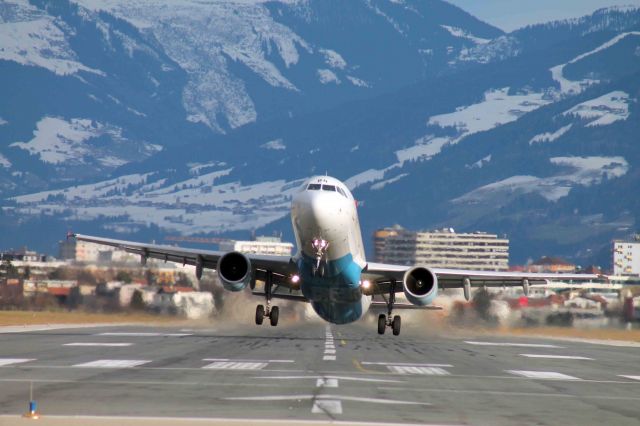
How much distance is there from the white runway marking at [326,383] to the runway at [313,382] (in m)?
0.15

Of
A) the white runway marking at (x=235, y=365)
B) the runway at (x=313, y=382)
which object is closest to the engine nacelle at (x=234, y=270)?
the white runway marking at (x=235, y=365)

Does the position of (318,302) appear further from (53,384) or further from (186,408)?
(186,408)

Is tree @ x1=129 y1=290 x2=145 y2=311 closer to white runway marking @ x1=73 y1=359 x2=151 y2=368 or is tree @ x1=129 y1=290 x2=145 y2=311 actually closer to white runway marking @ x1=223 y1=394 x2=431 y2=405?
white runway marking @ x1=73 y1=359 x2=151 y2=368

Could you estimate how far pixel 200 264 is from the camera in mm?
63500

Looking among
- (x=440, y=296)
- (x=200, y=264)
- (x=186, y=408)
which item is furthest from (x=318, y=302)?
(x=440, y=296)

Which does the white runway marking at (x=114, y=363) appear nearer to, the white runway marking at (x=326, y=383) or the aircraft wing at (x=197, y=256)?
the aircraft wing at (x=197, y=256)

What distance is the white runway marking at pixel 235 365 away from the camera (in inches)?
2281

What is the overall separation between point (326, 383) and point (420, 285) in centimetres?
1248

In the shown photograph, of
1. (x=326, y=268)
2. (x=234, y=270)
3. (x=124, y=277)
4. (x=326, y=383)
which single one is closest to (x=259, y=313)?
(x=234, y=270)

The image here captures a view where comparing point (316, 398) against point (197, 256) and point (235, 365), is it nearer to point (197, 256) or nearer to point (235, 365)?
point (235, 365)

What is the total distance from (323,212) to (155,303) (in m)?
71.0

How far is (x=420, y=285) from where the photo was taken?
61188 millimetres

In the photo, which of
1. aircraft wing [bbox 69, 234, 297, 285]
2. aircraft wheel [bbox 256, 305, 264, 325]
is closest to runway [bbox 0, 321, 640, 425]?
aircraft wheel [bbox 256, 305, 264, 325]

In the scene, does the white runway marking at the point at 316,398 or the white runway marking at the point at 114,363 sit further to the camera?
the white runway marking at the point at 114,363
